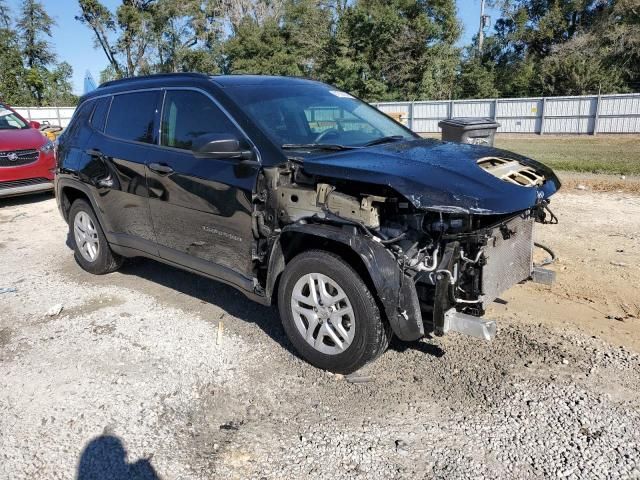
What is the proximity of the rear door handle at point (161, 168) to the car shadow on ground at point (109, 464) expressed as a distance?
2.09m

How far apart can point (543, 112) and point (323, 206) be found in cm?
2712

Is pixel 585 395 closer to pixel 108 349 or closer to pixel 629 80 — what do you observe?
pixel 108 349

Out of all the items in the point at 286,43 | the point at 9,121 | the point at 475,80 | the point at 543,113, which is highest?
the point at 286,43

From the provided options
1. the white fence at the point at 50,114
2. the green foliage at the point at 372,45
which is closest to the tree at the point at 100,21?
the green foliage at the point at 372,45

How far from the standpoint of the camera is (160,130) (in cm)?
455

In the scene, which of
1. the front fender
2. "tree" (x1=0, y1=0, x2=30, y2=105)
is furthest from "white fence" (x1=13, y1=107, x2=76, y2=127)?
the front fender

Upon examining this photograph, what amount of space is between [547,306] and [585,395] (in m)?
1.34

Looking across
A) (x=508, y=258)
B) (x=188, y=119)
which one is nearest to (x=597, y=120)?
(x=508, y=258)

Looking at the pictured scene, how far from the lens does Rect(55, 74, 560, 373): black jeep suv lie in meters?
3.20

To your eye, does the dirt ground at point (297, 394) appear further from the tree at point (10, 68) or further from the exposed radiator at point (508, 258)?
the tree at point (10, 68)

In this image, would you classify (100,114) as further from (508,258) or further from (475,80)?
(475,80)

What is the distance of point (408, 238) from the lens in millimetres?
3299

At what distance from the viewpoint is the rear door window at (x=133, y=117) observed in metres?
4.68

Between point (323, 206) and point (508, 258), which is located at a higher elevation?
point (323, 206)
